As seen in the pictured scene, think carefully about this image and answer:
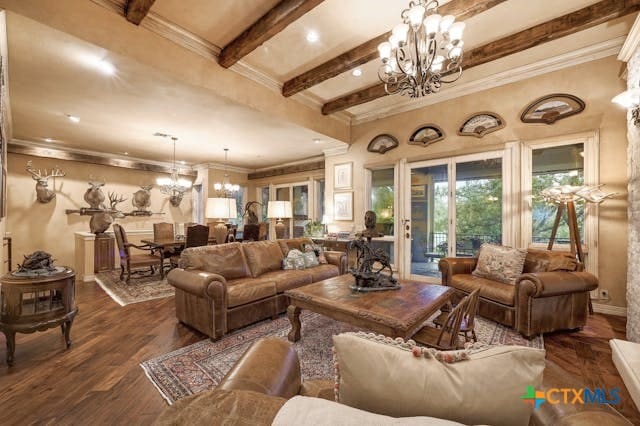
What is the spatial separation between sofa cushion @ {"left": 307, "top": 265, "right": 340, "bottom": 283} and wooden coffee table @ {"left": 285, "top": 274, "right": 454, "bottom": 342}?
0.75 m

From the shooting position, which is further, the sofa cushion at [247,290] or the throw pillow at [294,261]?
the throw pillow at [294,261]

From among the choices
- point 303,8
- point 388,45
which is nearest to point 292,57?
point 303,8

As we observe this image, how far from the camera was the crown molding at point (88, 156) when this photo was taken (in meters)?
5.36

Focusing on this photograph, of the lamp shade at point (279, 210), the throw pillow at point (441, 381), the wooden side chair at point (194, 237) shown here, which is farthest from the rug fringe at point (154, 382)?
the lamp shade at point (279, 210)

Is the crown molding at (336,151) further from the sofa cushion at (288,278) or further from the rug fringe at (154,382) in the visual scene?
the rug fringe at (154,382)

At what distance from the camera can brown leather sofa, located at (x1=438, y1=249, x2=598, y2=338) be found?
256 centimetres

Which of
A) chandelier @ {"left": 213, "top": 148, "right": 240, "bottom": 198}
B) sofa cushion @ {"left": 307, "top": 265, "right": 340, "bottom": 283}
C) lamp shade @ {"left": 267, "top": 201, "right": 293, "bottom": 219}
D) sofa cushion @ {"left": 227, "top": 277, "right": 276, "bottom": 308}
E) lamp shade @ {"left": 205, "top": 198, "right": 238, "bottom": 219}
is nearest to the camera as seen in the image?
sofa cushion @ {"left": 227, "top": 277, "right": 276, "bottom": 308}

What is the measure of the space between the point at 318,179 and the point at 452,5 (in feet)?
15.8

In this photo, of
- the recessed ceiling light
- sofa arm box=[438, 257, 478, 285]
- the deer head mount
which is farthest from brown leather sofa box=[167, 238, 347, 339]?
the deer head mount

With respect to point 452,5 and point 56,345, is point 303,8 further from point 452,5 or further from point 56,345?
point 56,345

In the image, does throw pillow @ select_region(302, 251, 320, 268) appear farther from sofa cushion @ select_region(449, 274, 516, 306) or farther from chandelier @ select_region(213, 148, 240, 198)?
chandelier @ select_region(213, 148, 240, 198)

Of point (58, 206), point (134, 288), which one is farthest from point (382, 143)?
point (58, 206)

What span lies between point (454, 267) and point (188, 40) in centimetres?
420

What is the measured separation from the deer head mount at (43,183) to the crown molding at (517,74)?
680 cm
